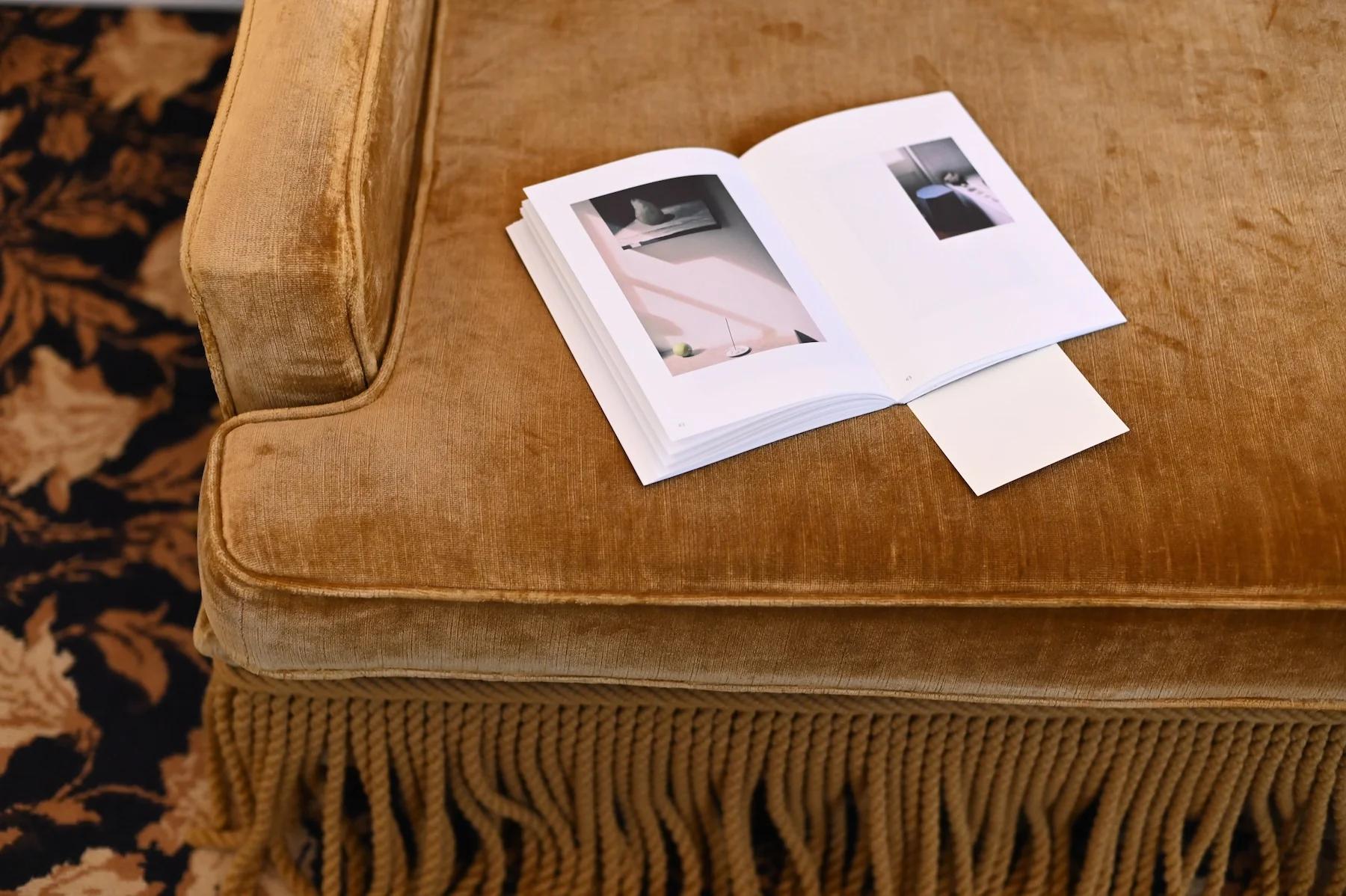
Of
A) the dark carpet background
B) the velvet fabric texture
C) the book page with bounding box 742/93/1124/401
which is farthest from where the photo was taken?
the dark carpet background

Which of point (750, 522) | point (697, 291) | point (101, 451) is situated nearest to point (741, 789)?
point (750, 522)

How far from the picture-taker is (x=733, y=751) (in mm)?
1005

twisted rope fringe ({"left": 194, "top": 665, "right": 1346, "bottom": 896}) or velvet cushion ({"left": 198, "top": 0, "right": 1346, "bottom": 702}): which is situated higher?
velvet cushion ({"left": 198, "top": 0, "right": 1346, "bottom": 702})

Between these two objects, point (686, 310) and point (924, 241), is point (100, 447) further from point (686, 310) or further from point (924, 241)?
point (924, 241)

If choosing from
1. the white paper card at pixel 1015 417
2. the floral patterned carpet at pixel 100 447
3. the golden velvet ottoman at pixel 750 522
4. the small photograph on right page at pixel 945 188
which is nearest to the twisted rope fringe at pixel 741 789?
the golden velvet ottoman at pixel 750 522

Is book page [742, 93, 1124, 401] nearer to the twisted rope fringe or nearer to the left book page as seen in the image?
the left book page

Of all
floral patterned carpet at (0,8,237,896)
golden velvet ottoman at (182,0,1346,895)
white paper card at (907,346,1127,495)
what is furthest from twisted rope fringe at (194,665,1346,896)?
white paper card at (907,346,1127,495)

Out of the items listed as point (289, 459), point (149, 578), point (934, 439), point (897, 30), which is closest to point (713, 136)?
point (897, 30)

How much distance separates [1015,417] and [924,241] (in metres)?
0.17

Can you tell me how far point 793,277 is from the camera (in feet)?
3.03

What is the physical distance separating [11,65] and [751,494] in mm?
1331

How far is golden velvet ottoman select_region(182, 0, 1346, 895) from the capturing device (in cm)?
81

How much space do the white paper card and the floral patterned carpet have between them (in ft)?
2.41

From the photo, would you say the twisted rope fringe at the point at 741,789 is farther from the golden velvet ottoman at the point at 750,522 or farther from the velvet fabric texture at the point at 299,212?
the velvet fabric texture at the point at 299,212
